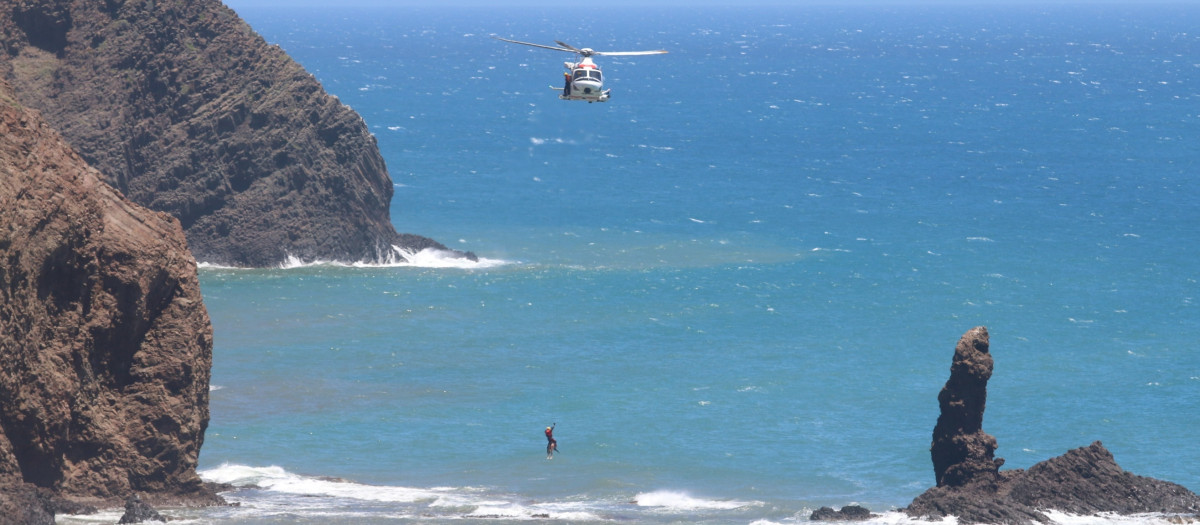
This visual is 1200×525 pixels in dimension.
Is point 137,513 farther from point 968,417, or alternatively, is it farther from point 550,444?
point 968,417

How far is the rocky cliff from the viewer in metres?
108

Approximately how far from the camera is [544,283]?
10862 centimetres

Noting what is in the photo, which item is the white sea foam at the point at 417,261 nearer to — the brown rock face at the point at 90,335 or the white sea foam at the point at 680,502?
the white sea foam at the point at 680,502

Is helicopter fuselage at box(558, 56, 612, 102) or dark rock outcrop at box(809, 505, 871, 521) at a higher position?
helicopter fuselage at box(558, 56, 612, 102)

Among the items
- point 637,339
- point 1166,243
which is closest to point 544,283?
point 637,339

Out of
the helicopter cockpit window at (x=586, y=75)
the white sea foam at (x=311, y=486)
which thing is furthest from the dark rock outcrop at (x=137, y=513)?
the helicopter cockpit window at (x=586, y=75)

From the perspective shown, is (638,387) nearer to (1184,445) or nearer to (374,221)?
(1184,445)

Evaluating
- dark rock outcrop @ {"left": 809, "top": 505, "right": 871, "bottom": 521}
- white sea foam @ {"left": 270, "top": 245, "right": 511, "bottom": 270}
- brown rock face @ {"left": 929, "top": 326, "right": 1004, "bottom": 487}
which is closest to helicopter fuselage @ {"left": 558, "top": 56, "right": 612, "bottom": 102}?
brown rock face @ {"left": 929, "top": 326, "right": 1004, "bottom": 487}

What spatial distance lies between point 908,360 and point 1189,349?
1579cm

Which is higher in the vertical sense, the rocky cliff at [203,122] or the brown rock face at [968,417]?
the rocky cliff at [203,122]

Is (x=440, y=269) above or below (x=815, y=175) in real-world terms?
below

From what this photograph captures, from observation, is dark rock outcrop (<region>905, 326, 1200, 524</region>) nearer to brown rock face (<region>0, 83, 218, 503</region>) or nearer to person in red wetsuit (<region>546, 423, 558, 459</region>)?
person in red wetsuit (<region>546, 423, 558, 459</region>)

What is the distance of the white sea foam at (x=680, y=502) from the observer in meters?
63.5

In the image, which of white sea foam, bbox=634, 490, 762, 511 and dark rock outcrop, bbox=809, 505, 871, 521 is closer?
dark rock outcrop, bbox=809, 505, 871, 521
